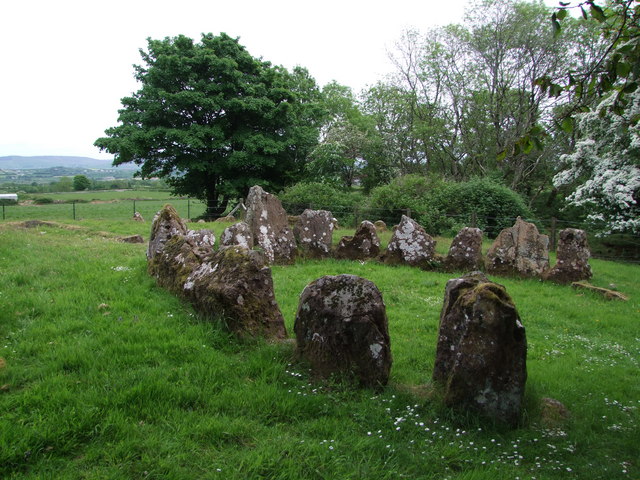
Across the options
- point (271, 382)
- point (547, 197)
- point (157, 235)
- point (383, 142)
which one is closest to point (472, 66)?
point (383, 142)

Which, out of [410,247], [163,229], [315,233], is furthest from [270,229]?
[410,247]

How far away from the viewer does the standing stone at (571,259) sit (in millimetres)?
12109

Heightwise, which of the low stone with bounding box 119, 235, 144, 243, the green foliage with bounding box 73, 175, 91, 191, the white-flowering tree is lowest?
the low stone with bounding box 119, 235, 144, 243

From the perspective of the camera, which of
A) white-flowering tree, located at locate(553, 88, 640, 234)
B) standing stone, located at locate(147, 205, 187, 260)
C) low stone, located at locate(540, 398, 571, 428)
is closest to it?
low stone, located at locate(540, 398, 571, 428)

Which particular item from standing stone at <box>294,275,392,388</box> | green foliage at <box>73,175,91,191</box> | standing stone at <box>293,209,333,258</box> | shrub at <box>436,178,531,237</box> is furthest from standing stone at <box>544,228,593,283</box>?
green foliage at <box>73,175,91,191</box>

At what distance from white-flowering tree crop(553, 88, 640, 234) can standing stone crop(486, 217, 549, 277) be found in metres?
7.46

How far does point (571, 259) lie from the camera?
12.2 meters

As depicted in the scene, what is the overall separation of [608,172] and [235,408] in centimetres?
1937

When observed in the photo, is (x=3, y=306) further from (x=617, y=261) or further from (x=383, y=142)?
(x=383, y=142)

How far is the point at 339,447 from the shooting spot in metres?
3.75

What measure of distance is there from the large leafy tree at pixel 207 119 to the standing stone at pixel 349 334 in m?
19.7

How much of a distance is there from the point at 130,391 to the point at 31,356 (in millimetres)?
1671

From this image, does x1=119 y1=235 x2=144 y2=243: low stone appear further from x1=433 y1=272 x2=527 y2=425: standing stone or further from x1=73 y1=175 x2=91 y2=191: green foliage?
x1=73 y1=175 x2=91 y2=191: green foliage

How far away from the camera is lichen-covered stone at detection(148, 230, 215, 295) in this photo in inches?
293
